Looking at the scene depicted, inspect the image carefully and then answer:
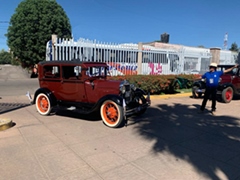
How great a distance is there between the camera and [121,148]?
4203 millimetres

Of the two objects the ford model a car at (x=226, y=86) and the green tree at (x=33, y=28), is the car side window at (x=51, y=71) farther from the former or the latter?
the green tree at (x=33, y=28)

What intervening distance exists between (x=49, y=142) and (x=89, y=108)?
5.95 ft

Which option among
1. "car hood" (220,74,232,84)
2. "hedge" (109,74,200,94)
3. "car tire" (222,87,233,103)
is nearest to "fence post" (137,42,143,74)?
"hedge" (109,74,200,94)

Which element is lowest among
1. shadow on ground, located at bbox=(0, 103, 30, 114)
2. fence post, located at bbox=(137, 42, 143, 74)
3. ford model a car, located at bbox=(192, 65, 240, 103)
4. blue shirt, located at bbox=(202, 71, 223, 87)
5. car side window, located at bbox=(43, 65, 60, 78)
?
shadow on ground, located at bbox=(0, 103, 30, 114)

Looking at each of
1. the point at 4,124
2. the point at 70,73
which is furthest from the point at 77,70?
the point at 4,124

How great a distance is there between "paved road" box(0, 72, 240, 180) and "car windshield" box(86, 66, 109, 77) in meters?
1.31

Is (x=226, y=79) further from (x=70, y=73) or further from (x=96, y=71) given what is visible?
(x=70, y=73)

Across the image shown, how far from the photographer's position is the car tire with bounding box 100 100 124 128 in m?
5.28

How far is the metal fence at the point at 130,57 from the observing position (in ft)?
33.5

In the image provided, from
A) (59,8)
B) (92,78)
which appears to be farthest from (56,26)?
(92,78)

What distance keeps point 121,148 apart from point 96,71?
279cm

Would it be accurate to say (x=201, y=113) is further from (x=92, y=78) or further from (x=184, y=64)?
(x=184, y=64)

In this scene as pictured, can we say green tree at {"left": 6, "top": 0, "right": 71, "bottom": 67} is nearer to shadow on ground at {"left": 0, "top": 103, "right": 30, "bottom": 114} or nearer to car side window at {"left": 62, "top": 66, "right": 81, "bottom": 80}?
shadow on ground at {"left": 0, "top": 103, "right": 30, "bottom": 114}

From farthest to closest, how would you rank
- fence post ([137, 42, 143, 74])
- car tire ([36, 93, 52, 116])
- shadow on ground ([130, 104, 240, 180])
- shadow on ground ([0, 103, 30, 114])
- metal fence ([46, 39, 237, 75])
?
fence post ([137, 42, 143, 74]) → metal fence ([46, 39, 237, 75]) → shadow on ground ([0, 103, 30, 114]) → car tire ([36, 93, 52, 116]) → shadow on ground ([130, 104, 240, 180])
